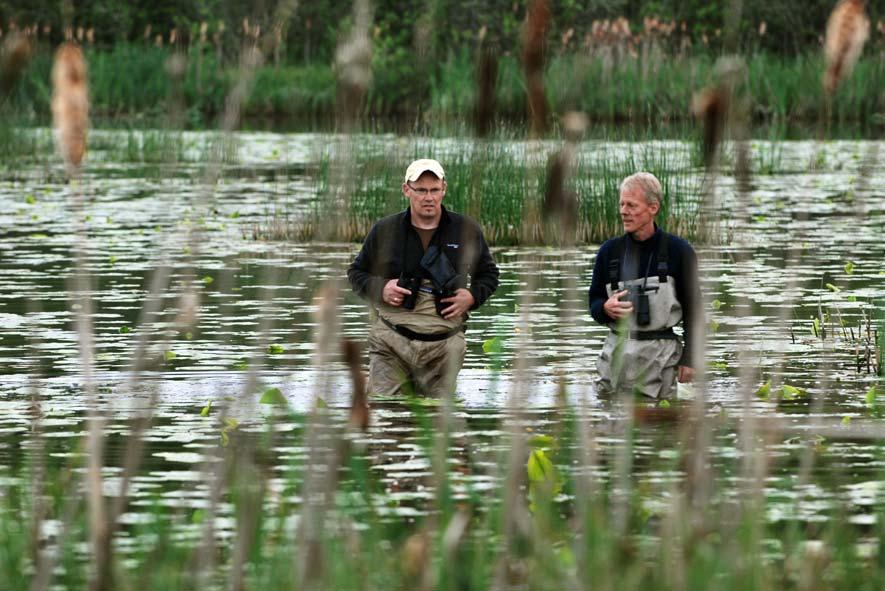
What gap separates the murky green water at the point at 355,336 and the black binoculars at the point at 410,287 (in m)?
0.47

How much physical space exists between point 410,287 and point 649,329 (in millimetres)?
1114

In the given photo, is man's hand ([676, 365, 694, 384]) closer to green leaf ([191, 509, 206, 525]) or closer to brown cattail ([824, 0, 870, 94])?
green leaf ([191, 509, 206, 525])

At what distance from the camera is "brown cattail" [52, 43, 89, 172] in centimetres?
329

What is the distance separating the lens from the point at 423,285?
28.9ft

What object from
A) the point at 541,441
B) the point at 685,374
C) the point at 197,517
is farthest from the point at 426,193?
the point at 197,517

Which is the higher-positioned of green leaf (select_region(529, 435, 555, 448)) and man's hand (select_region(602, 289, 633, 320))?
man's hand (select_region(602, 289, 633, 320))

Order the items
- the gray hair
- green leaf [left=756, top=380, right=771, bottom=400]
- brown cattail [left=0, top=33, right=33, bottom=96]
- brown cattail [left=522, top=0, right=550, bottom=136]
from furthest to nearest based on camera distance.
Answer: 1. green leaf [left=756, top=380, right=771, bottom=400]
2. the gray hair
3. brown cattail [left=0, top=33, right=33, bottom=96]
4. brown cattail [left=522, top=0, right=550, bottom=136]

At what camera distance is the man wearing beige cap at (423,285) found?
870 cm

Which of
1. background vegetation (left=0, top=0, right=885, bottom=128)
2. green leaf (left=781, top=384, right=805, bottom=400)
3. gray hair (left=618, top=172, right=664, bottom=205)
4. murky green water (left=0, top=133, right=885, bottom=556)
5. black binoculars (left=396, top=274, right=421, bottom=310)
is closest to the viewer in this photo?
murky green water (left=0, top=133, right=885, bottom=556)

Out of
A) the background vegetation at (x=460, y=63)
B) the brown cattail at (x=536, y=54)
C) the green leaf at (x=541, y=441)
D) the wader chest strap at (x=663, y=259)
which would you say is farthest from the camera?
the background vegetation at (x=460, y=63)

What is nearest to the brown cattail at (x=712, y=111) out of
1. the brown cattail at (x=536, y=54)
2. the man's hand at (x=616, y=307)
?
the brown cattail at (x=536, y=54)

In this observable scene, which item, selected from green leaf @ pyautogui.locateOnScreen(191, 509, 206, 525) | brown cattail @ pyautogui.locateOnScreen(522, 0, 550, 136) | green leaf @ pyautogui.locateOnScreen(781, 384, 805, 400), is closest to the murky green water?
green leaf @ pyautogui.locateOnScreen(781, 384, 805, 400)

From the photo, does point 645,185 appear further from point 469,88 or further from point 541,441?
point 469,88

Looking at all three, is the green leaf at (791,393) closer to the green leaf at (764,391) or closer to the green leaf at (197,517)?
the green leaf at (764,391)
